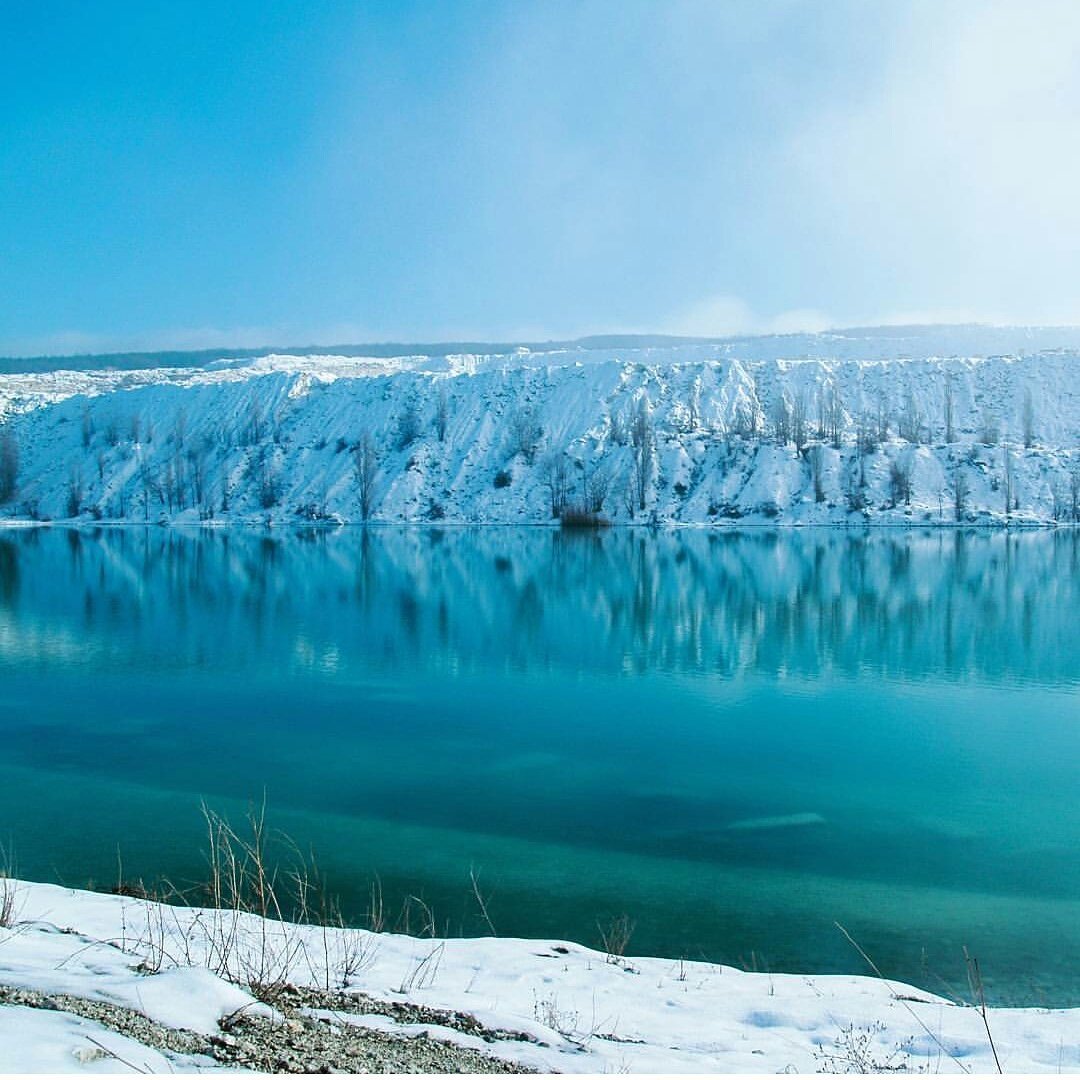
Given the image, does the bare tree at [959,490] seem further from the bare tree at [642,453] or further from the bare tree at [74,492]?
the bare tree at [74,492]

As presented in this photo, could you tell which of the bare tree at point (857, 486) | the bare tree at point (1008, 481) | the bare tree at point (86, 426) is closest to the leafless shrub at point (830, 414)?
the bare tree at point (857, 486)

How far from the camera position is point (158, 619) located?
26.3 meters

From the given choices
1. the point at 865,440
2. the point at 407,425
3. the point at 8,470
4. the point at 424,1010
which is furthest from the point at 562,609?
the point at 8,470

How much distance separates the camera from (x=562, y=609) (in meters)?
28.0

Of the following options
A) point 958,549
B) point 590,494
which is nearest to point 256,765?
point 958,549

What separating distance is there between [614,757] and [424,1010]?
27.4ft

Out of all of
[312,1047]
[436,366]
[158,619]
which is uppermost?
[436,366]

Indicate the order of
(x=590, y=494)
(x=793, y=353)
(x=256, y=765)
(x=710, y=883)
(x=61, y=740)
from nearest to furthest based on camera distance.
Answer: (x=710, y=883), (x=256, y=765), (x=61, y=740), (x=590, y=494), (x=793, y=353)

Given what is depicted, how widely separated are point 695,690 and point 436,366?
439 ft

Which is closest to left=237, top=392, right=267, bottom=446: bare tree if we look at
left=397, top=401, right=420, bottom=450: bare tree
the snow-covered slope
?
the snow-covered slope

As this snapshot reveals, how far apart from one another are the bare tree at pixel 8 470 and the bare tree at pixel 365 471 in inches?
1294

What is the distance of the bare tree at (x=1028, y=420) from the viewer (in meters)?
81.3

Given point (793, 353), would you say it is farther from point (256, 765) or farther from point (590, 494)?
point (256, 765)

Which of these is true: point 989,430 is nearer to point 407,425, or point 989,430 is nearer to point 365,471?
point 407,425
